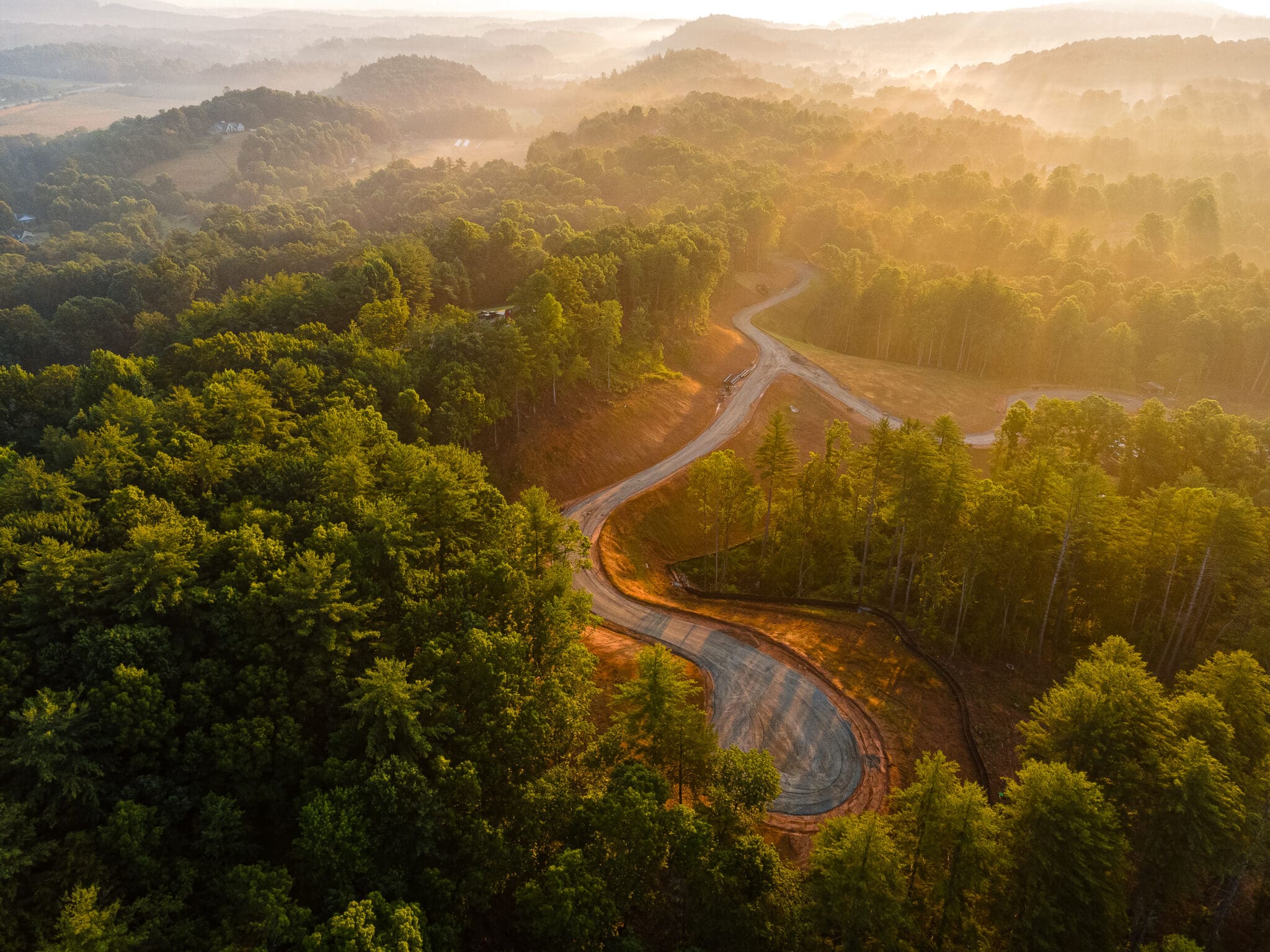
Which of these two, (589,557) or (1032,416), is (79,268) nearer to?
(589,557)

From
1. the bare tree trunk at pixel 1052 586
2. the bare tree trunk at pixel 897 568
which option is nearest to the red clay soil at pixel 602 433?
the bare tree trunk at pixel 897 568

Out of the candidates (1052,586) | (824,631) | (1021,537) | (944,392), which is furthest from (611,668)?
(944,392)

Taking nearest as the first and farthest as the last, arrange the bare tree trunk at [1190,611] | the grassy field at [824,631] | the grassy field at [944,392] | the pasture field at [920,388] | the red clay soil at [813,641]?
the red clay soil at [813,641] < the grassy field at [824,631] < the bare tree trunk at [1190,611] < the pasture field at [920,388] < the grassy field at [944,392]

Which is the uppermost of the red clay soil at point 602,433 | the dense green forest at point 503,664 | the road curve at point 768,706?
the dense green forest at point 503,664

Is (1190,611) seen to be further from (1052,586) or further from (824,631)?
(824,631)

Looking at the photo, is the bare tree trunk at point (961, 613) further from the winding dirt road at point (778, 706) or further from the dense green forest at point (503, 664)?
the winding dirt road at point (778, 706)

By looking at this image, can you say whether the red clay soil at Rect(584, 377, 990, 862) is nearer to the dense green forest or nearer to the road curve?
the road curve

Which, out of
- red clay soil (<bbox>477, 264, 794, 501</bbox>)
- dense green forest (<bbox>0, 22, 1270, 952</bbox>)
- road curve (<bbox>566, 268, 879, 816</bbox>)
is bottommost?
road curve (<bbox>566, 268, 879, 816</bbox>)

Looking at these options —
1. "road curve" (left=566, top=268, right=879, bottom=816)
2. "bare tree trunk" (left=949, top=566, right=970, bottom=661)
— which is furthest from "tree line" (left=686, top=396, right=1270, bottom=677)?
"road curve" (left=566, top=268, right=879, bottom=816)
